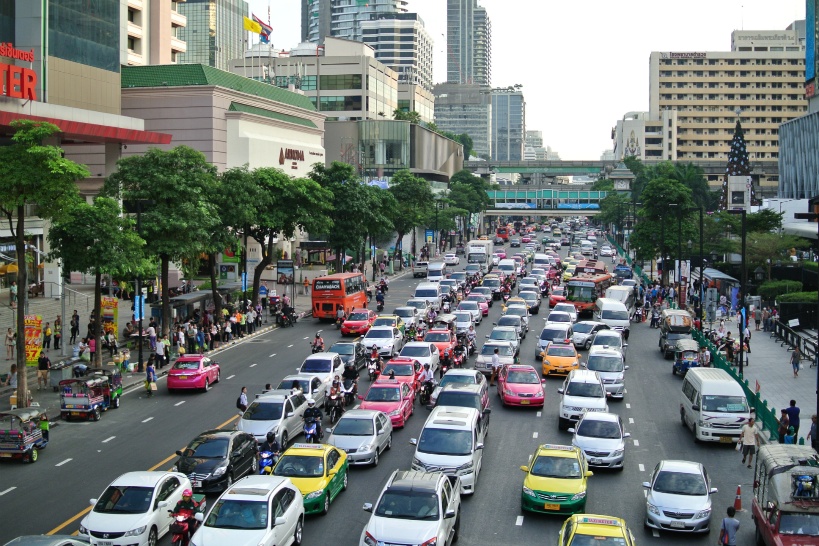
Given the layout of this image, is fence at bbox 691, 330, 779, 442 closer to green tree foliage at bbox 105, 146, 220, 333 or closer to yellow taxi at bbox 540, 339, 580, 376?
yellow taxi at bbox 540, 339, 580, 376

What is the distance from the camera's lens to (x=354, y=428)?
25.0 meters

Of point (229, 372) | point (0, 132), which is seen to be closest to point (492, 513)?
point (229, 372)

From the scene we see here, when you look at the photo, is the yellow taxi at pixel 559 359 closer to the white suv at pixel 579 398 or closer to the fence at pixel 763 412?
the fence at pixel 763 412

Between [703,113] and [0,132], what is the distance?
174 m

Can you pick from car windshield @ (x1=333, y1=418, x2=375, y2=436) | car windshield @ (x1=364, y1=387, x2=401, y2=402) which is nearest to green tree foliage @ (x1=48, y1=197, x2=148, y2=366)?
car windshield @ (x1=364, y1=387, x2=401, y2=402)

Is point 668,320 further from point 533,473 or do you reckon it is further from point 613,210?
point 613,210

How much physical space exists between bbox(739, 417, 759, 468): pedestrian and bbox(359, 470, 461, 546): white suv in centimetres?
1012

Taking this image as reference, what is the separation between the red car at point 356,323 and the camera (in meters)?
48.0

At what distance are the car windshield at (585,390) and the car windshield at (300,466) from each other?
11015mm

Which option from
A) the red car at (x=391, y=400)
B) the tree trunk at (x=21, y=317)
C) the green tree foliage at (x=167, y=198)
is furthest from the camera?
the green tree foliage at (x=167, y=198)

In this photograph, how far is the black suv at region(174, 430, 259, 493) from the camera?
22062 mm

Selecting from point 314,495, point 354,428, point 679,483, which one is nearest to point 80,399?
point 354,428

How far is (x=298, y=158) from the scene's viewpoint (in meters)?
85.6

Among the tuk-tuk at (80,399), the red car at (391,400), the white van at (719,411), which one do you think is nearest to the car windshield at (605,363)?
the white van at (719,411)
